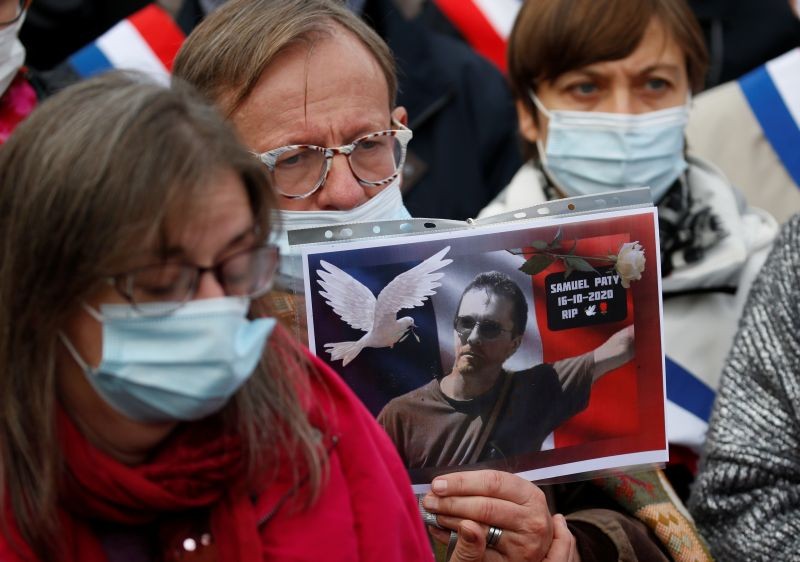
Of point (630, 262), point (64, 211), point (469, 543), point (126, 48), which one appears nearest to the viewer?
point (64, 211)

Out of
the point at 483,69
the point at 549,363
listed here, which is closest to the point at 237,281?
the point at 549,363

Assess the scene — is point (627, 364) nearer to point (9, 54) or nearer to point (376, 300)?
point (376, 300)

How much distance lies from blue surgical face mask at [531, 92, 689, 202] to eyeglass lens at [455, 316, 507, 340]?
4.72 feet

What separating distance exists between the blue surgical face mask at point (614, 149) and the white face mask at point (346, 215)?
44.6 inches

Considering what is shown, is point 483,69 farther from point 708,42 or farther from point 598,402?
point 598,402

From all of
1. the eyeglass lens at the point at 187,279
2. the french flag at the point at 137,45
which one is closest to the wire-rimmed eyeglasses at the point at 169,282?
the eyeglass lens at the point at 187,279

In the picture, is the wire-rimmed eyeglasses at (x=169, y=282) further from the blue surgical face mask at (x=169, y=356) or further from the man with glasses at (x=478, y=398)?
the man with glasses at (x=478, y=398)

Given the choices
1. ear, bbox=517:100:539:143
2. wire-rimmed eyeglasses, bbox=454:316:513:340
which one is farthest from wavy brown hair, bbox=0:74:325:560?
Result: ear, bbox=517:100:539:143

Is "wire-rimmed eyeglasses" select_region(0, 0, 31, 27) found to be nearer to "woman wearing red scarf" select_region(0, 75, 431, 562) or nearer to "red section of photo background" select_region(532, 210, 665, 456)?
"woman wearing red scarf" select_region(0, 75, 431, 562)

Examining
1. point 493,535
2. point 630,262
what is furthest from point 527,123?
point 493,535

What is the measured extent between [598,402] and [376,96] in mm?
733

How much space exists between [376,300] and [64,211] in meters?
0.59

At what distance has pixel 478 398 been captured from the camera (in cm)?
194

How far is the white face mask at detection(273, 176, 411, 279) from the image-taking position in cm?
211
